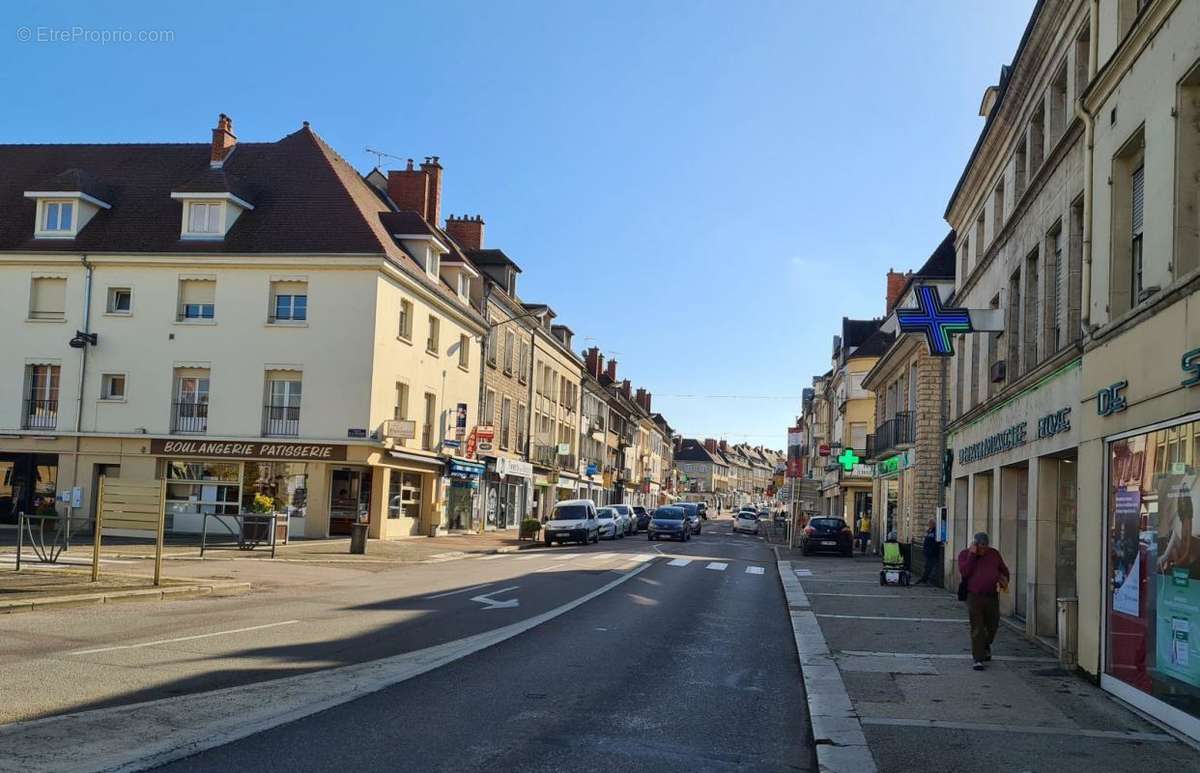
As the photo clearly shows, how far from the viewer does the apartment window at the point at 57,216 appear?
115ft

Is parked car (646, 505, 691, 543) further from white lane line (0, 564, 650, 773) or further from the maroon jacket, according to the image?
white lane line (0, 564, 650, 773)

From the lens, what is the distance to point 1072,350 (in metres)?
→ 12.5

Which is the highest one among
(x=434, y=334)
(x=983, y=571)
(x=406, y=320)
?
(x=406, y=320)

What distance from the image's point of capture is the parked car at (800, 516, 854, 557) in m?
37.4

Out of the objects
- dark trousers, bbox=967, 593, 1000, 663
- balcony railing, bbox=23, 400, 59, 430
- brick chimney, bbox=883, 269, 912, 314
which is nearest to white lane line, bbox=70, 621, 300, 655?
dark trousers, bbox=967, 593, 1000, 663

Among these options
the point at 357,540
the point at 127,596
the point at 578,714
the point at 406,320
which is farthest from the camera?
the point at 406,320

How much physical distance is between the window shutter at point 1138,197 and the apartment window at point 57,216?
33.6m

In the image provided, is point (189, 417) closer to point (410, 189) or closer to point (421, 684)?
point (410, 189)

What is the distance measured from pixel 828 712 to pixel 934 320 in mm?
9721

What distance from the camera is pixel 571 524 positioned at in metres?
38.9

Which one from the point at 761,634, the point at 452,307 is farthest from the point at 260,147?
the point at 761,634

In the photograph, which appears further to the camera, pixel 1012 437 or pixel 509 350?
pixel 509 350

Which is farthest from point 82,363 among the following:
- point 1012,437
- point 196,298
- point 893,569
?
point 1012,437

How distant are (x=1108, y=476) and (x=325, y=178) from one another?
30216 millimetres
